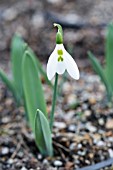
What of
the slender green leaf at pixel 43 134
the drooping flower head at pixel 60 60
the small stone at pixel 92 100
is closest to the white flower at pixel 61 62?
the drooping flower head at pixel 60 60

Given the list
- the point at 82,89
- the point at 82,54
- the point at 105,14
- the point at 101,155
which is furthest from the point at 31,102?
the point at 105,14

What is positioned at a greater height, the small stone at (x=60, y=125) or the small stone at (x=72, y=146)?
the small stone at (x=60, y=125)

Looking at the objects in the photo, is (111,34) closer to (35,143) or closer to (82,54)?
(35,143)

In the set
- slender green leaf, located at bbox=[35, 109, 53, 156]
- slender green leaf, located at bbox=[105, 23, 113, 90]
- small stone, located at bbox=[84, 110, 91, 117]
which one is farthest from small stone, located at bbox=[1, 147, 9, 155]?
slender green leaf, located at bbox=[105, 23, 113, 90]

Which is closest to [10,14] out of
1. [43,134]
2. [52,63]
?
[43,134]

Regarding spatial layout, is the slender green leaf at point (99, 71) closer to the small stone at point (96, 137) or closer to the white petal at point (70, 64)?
the small stone at point (96, 137)

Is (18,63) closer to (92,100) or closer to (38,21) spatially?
(92,100)
